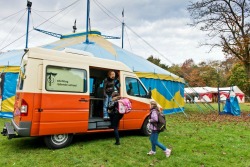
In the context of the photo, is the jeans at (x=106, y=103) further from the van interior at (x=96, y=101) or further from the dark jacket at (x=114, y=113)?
the dark jacket at (x=114, y=113)

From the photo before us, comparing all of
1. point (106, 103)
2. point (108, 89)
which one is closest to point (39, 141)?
point (106, 103)

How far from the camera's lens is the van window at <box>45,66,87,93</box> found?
7.42 m

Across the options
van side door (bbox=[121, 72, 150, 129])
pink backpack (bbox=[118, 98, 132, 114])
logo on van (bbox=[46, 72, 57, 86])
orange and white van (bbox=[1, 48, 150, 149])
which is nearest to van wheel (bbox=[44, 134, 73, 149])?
orange and white van (bbox=[1, 48, 150, 149])

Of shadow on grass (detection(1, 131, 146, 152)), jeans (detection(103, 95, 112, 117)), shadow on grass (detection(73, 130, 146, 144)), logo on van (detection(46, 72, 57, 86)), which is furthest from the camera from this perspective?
jeans (detection(103, 95, 112, 117))

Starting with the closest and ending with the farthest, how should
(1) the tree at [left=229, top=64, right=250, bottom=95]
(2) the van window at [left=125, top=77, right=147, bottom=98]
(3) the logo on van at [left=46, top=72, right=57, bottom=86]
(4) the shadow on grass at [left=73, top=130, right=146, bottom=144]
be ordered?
(3) the logo on van at [left=46, top=72, right=57, bottom=86] → (4) the shadow on grass at [left=73, top=130, right=146, bottom=144] → (2) the van window at [left=125, top=77, right=147, bottom=98] → (1) the tree at [left=229, top=64, right=250, bottom=95]

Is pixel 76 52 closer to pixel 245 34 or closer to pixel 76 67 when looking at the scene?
pixel 76 67

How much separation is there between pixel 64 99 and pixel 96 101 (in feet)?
8.25

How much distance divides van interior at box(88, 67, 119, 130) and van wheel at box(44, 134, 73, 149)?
87 cm

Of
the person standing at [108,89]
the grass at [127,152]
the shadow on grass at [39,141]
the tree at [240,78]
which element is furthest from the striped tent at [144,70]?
the tree at [240,78]

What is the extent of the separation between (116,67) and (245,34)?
53.5 ft

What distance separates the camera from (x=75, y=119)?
308 inches

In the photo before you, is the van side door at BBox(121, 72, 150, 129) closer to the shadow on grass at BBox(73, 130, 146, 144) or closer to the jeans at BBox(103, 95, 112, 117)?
the jeans at BBox(103, 95, 112, 117)

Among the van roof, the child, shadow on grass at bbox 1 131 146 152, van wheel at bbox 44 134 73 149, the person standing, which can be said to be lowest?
shadow on grass at bbox 1 131 146 152

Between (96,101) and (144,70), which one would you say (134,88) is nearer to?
(96,101)
